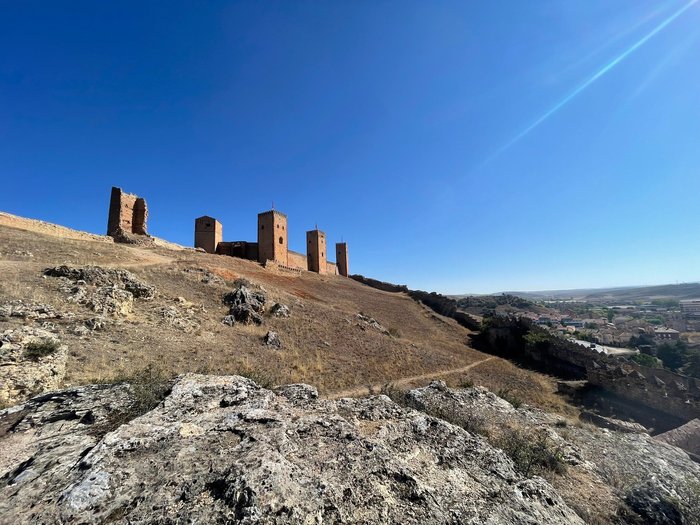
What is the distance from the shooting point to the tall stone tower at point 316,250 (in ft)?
145

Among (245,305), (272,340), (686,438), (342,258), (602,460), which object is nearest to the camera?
(602,460)

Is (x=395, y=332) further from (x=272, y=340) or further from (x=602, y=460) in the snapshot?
(x=602, y=460)

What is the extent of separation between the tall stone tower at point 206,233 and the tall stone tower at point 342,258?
2280 centimetres

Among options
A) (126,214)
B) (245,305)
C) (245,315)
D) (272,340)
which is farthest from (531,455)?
(126,214)

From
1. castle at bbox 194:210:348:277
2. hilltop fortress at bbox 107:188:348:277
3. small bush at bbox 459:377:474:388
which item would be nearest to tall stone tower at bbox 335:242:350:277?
hilltop fortress at bbox 107:188:348:277

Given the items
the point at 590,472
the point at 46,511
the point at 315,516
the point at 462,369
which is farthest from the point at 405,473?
the point at 462,369

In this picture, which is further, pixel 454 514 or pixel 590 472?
pixel 590 472

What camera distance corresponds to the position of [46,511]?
2369mm

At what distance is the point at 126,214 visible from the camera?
2884 centimetres

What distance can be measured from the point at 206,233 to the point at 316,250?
15354 mm

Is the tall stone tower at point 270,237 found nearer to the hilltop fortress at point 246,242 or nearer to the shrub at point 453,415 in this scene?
the hilltop fortress at point 246,242

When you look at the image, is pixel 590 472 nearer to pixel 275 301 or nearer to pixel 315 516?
pixel 315 516

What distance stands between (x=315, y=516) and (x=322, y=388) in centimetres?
754

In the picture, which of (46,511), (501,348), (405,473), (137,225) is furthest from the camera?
(137,225)
